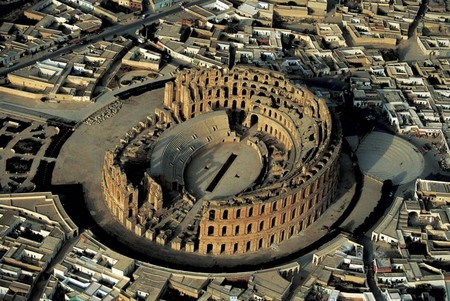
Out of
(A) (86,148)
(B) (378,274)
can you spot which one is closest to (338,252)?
(B) (378,274)

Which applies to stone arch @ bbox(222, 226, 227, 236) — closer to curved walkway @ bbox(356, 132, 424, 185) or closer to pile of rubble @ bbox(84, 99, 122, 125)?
curved walkway @ bbox(356, 132, 424, 185)

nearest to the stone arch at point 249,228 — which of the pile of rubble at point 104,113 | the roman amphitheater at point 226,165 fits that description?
the roman amphitheater at point 226,165

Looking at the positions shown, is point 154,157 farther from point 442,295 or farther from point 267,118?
point 442,295

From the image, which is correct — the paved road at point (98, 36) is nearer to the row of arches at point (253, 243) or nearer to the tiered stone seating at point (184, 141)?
the tiered stone seating at point (184, 141)

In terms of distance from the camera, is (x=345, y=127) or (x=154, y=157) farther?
(x=345, y=127)

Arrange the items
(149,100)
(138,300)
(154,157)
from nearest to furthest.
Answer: (138,300) < (154,157) < (149,100)

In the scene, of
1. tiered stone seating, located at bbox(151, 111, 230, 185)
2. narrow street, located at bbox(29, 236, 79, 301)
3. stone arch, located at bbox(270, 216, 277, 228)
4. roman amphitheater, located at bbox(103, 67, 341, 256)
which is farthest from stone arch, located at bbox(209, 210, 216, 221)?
narrow street, located at bbox(29, 236, 79, 301)
